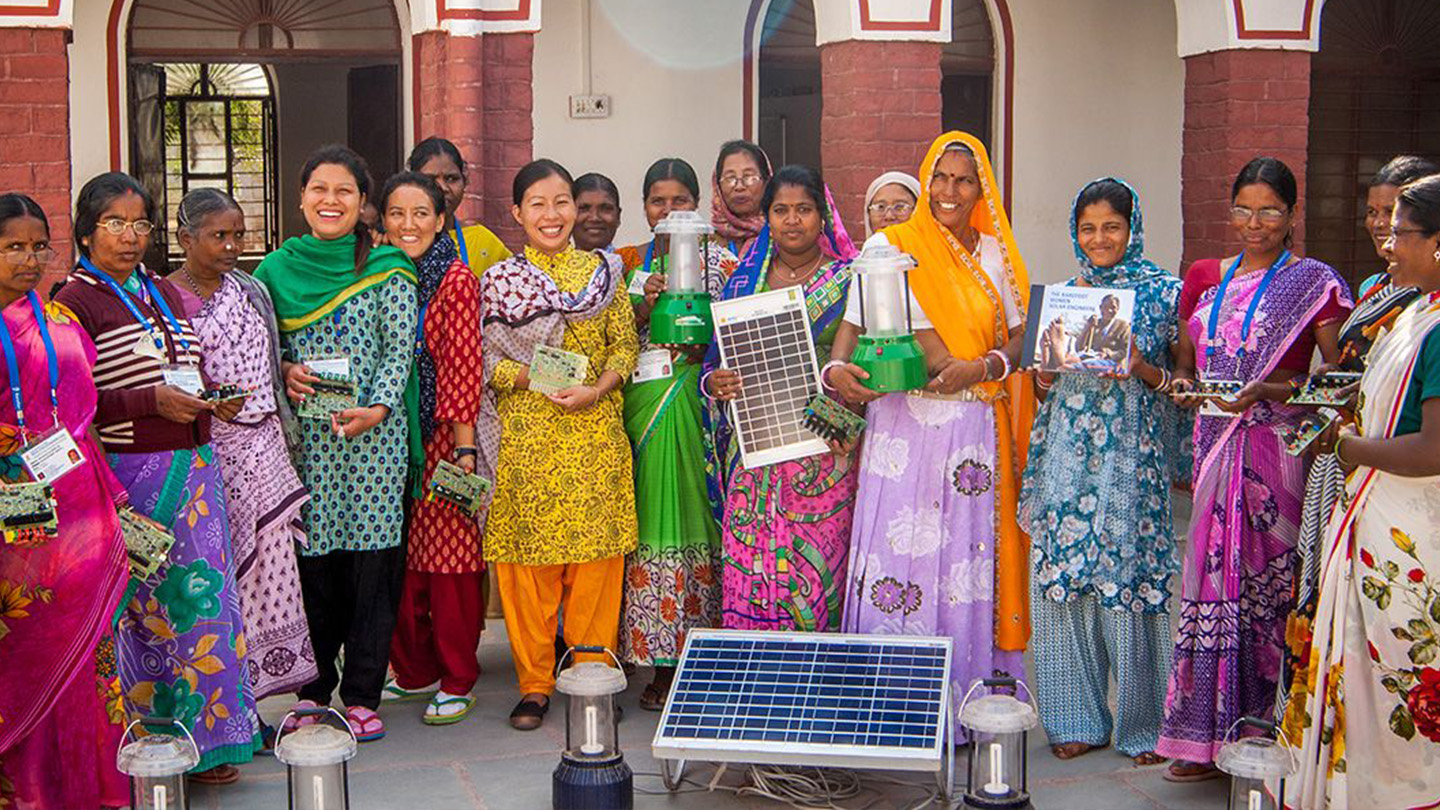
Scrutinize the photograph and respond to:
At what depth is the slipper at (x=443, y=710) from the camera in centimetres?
587

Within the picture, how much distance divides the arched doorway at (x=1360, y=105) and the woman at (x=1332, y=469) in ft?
21.5

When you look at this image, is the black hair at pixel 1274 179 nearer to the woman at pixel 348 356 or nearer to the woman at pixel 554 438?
the woman at pixel 554 438

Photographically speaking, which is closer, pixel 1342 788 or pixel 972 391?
pixel 1342 788

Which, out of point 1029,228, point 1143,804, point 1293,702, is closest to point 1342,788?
point 1293,702

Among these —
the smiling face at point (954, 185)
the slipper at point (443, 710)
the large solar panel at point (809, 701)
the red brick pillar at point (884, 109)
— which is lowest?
the slipper at point (443, 710)

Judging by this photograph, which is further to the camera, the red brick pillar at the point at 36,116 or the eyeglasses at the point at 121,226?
the red brick pillar at the point at 36,116

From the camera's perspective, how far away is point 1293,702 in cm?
470

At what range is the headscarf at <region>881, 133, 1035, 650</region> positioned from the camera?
541 cm

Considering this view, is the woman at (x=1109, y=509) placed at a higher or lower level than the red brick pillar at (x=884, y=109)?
lower

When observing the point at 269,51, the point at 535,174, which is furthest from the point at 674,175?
the point at 269,51

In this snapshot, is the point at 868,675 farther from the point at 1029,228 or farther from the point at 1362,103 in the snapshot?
the point at 1362,103

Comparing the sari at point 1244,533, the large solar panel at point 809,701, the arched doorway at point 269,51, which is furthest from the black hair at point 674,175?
the arched doorway at point 269,51

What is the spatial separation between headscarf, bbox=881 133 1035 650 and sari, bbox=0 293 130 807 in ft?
8.20

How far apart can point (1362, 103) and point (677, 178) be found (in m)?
6.59
